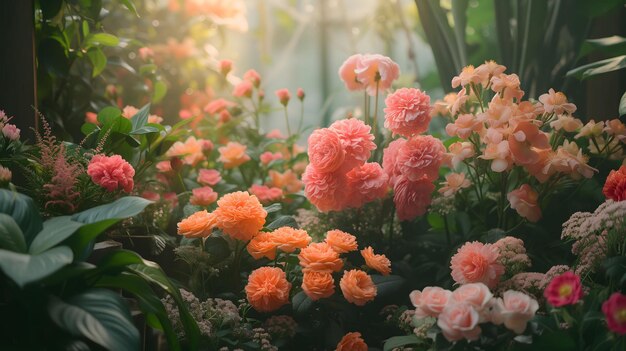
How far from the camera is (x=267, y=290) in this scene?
4.62ft

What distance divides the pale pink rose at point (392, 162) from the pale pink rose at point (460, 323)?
54 cm

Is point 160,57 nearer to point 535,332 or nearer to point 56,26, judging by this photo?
point 56,26

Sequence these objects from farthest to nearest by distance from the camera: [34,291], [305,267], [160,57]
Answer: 1. [160,57]
2. [305,267]
3. [34,291]

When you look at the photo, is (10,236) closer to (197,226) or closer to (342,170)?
(197,226)

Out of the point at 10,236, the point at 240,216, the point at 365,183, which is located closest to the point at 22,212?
the point at 10,236

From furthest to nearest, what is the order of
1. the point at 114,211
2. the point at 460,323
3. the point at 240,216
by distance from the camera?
the point at 240,216 → the point at 114,211 → the point at 460,323

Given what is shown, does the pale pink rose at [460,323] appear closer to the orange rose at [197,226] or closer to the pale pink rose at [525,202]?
the pale pink rose at [525,202]

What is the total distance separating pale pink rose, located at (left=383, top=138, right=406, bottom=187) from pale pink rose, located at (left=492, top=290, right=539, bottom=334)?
0.55 metres

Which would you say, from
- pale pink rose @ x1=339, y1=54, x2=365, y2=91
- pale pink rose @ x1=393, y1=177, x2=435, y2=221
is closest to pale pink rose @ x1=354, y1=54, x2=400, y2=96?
pale pink rose @ x1=339, y1=54, x2=365, y2=91

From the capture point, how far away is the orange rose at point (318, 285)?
54.9 inches

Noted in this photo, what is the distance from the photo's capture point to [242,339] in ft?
4.63

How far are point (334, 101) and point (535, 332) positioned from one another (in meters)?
2.08

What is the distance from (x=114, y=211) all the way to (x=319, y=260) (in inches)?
18.0

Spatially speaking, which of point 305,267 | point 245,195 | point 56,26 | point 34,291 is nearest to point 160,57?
point 56,26
